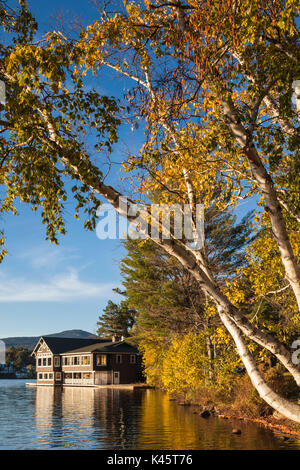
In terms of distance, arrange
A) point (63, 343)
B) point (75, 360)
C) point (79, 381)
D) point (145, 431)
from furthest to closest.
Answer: point (63, 343) → point (75, 360) → point (79, 381) → point (145, 431)

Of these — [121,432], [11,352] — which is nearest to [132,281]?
[121,432]

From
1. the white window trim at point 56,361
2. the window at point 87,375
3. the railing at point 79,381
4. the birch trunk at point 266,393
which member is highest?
the birch trunk at point 266,393

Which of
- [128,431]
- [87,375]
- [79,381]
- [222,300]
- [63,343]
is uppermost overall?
[222,300]

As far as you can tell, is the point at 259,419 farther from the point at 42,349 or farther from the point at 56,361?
the point at 42,349

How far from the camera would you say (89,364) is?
5706 centimetres

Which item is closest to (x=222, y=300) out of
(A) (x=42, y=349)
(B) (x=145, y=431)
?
(B) (x=145, y=431)

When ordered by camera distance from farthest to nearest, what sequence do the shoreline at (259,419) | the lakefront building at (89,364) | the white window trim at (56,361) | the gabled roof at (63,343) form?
the gabled roof at (63,343)
the white window trim at (56,361)
the lakefront building at (89,364)
the shoreline at (259,419)

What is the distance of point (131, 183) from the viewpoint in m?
10.8

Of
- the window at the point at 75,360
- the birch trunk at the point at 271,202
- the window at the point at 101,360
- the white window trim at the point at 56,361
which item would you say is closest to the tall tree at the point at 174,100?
the birch trunk at the point at 271,202

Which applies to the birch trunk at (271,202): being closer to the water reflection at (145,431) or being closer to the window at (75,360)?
the water reflection at (145,431)

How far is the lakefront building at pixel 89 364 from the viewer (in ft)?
186

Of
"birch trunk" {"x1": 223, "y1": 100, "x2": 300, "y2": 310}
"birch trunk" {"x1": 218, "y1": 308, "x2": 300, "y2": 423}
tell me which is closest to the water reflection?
"birch trunk" {"x1": 218, "y1": 308, "x2": 300, "y2": 423}

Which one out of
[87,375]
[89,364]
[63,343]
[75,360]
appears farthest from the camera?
[63,343]
